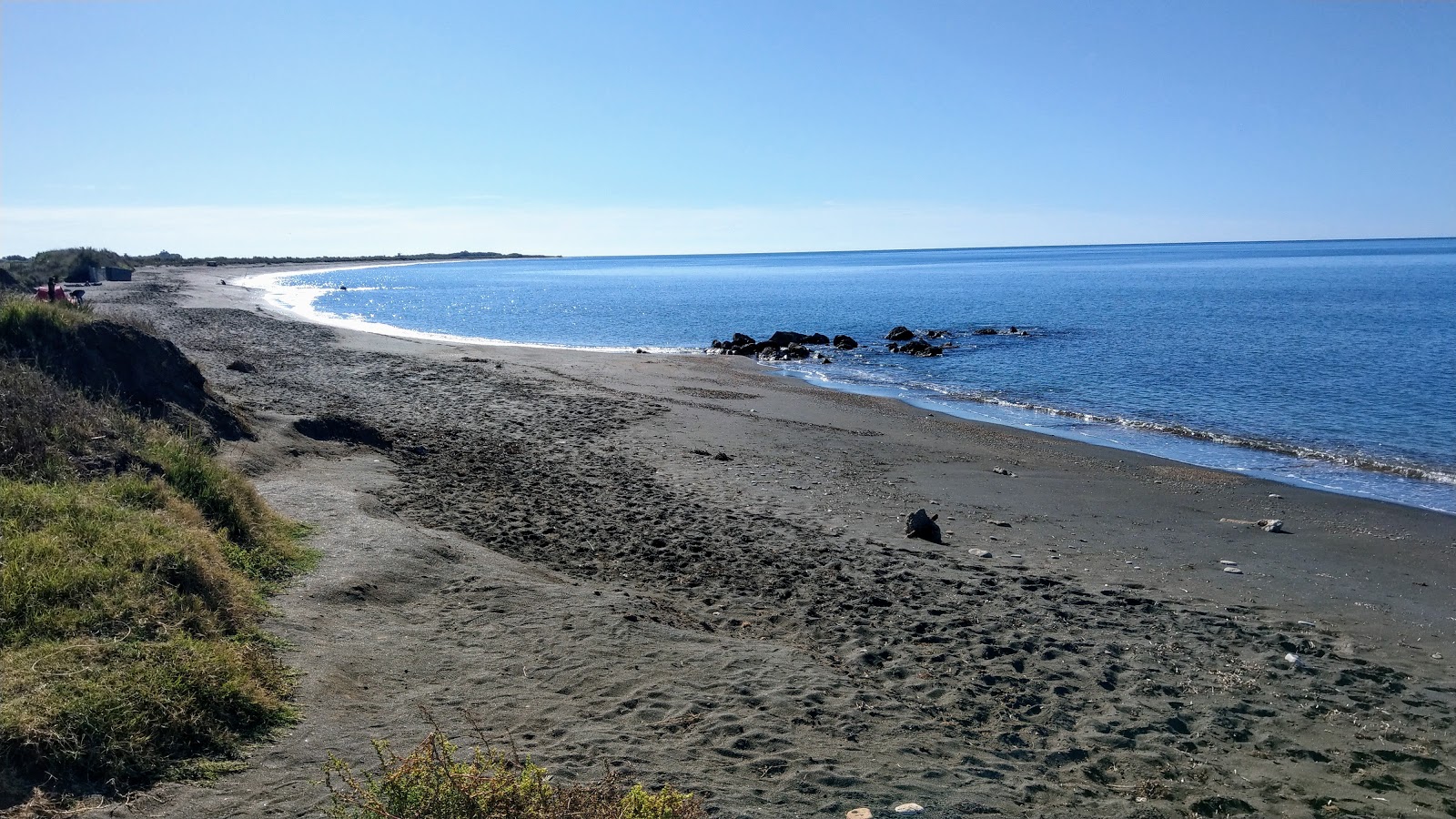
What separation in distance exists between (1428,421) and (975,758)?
70.3 feet

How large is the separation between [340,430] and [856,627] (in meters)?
10.4

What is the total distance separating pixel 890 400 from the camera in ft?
83.8

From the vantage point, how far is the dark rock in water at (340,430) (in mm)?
14625

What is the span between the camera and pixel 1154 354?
3591cm

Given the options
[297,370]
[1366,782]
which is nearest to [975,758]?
[1366,782]

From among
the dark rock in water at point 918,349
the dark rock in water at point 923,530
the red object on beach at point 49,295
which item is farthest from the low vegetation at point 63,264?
the dark rock in water at point 923,530

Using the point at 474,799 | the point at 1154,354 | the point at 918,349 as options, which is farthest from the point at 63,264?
the point at 474,799

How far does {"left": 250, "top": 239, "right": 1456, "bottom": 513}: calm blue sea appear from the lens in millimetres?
19219

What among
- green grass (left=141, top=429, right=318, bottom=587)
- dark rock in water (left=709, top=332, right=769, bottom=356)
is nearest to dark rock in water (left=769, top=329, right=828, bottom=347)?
dark rock in water (left=709, top=332, right=769, bottom=356)

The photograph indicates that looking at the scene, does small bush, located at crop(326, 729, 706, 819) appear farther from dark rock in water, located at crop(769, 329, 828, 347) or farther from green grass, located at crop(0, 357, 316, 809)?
dark rock in water, located at crop(769, 329, 828, 347)

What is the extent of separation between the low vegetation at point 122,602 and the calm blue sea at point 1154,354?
54.5 ft

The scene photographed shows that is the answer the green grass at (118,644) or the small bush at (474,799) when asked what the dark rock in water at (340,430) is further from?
the small bush at (474,799)

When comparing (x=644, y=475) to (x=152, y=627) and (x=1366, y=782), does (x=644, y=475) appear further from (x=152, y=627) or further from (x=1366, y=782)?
(x=1366, y=782)

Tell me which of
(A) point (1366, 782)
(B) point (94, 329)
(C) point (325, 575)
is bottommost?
(A) point (1366, 782)
